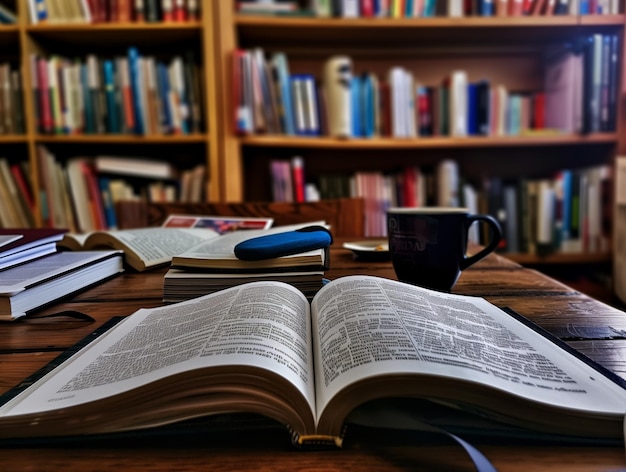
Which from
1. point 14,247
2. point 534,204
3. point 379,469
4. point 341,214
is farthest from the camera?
point 534,204

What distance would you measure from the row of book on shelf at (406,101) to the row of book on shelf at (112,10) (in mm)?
252

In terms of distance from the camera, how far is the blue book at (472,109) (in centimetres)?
174

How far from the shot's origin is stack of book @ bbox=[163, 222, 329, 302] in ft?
1.75

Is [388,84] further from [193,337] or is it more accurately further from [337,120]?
[193,337]

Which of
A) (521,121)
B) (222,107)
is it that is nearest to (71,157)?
(222,107)

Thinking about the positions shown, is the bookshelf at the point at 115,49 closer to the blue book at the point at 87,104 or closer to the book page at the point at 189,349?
the blue book at the point at 87,104

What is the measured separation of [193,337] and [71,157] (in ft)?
6.08

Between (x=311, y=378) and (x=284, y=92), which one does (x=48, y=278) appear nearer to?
(x=311, y=378)

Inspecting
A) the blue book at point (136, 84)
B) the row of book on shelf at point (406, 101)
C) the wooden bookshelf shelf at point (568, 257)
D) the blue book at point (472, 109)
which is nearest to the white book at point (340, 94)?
the row of book on shelf at point (406, 101)

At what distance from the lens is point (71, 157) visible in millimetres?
1921

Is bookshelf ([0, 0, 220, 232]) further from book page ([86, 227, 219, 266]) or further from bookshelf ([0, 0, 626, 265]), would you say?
book page ([86, 227, 219, 266])

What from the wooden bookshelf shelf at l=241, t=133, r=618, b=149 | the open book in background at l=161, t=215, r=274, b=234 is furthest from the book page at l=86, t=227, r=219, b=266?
the wooden bookshelf shelf at l=241, t=133, r=618, b=149

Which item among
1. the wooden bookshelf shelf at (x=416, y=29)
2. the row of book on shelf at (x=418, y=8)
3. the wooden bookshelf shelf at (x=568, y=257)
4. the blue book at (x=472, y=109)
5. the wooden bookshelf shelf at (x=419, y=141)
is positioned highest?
the row of book on shelf at (x=418, y=8)

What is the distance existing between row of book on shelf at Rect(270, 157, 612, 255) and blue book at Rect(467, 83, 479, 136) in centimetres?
14
